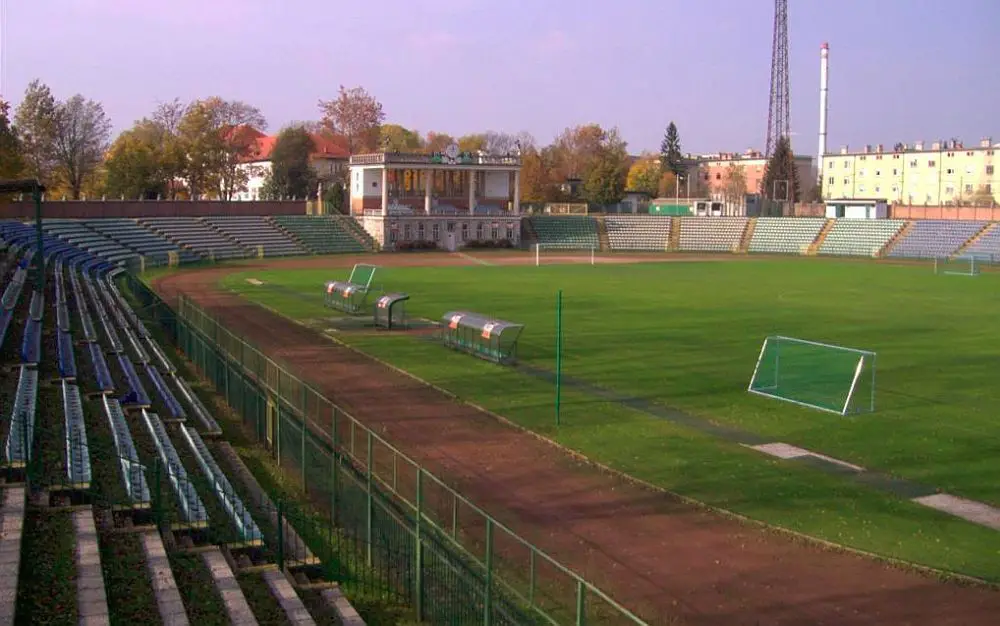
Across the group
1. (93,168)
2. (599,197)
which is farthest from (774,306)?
(93,168)

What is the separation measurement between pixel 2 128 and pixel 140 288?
46.3 feet

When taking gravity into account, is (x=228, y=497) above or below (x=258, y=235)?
below

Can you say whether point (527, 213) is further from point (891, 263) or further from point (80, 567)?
point (80, 567)

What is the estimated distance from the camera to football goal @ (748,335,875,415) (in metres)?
23.5

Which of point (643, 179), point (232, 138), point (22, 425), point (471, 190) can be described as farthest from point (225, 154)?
point (22, 425)

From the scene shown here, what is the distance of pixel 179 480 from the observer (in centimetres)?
1383

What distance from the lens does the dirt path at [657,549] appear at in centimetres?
1216

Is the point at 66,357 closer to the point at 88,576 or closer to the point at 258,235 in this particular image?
the point at 88,576

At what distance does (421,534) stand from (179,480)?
12.6ft

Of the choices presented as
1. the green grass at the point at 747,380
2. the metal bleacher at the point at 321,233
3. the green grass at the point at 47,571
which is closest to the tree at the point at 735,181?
the metal bleacher at the point at 321,233

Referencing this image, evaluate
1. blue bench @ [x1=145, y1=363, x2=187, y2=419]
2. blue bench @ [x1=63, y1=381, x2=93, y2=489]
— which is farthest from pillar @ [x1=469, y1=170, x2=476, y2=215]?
blue bench @ [x1=63, y1=381, x2=93, y2=489]

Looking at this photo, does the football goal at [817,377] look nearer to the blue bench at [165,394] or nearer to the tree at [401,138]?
the blue bench at [165,394]

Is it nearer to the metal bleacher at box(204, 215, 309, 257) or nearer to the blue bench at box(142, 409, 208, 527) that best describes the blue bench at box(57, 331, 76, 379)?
the blue bench at box(142, 409, 208, 527)

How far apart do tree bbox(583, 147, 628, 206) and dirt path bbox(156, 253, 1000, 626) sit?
92.5 metres
